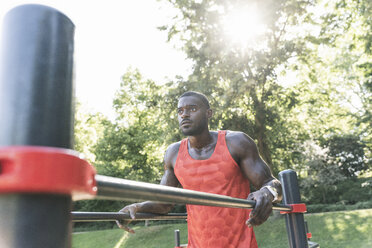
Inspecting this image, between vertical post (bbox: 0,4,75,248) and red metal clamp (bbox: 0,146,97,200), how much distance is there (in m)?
0.03

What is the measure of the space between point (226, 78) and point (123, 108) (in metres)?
10.9

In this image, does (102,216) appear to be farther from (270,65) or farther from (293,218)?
(270,65)

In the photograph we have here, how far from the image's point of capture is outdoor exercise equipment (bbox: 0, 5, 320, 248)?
492 millimetres

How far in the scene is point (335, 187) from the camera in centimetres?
2205

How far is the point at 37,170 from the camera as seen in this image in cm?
49

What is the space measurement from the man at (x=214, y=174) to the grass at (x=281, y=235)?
27.4 feet

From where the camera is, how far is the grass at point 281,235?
397 inches

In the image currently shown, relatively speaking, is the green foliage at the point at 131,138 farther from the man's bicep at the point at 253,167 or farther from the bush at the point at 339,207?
the man's bicep at the point at 253,167

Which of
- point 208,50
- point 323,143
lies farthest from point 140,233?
point 323,143

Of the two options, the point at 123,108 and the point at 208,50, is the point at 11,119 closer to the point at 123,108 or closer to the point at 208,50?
the point at 208,50

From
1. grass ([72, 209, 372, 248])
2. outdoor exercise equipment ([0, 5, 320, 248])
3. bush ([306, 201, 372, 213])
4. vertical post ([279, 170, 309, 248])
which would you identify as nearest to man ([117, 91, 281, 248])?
vertical post ([279, 170, 309, 248])

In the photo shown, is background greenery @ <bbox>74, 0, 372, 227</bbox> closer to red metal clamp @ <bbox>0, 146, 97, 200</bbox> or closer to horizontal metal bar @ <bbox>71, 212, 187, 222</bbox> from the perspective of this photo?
horizontal metal bar @ <bbox>71, 212, 187, 222</bbox>

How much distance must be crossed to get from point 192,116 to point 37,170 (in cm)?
230

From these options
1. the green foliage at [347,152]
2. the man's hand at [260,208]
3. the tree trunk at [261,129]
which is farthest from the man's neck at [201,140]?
the green foliage at [347,152]
